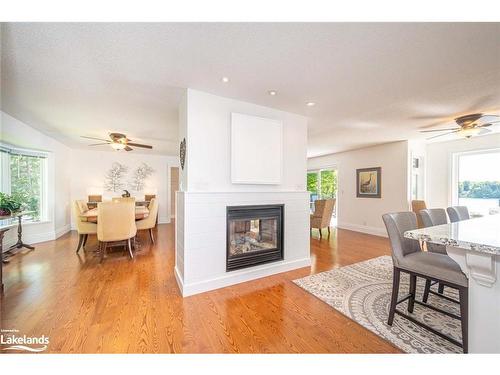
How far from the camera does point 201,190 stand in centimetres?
243

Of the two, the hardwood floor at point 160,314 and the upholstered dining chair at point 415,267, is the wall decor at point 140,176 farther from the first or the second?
the upholstered dining chair at point 415,267

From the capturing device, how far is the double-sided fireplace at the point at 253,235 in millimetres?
2587

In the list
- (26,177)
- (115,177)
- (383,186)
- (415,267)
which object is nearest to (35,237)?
(26,177)

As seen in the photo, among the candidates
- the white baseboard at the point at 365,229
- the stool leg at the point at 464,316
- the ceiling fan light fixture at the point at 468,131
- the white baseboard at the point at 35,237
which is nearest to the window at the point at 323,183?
the white baseboard at the point at 365,229

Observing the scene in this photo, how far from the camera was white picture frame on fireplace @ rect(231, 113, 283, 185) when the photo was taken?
2.60 metres

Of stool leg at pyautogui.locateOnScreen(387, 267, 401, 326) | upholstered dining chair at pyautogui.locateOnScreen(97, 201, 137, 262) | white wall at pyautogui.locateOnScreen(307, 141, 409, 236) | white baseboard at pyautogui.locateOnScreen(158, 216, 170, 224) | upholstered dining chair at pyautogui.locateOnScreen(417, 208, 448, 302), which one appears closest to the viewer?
stool leg at pyautogui.locateOnScreen(387, 267, 401, 326)

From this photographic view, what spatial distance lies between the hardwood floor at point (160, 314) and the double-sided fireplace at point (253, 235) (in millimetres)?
296

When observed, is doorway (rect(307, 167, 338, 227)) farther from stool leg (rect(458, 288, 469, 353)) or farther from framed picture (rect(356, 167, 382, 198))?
stool leg (rect(458, 288, 469, 353))

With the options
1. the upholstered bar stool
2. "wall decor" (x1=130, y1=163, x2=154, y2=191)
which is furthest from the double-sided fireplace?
"wall decor" (x1=130, y1=163, x2=154, y2=191)

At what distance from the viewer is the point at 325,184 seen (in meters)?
7.20

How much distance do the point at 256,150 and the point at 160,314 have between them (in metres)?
2.14

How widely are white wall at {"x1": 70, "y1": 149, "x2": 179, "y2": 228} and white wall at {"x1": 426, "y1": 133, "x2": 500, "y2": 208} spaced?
7743 mm

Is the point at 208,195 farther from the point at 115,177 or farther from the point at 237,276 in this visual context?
the point at 115,177
